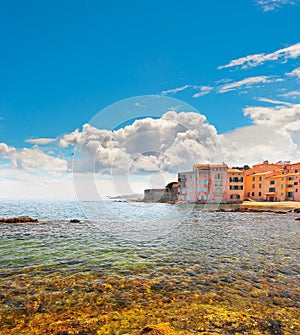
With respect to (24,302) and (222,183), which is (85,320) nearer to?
(24,302)

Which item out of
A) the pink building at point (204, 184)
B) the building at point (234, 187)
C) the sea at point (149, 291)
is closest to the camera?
the sea at point (149, 291)

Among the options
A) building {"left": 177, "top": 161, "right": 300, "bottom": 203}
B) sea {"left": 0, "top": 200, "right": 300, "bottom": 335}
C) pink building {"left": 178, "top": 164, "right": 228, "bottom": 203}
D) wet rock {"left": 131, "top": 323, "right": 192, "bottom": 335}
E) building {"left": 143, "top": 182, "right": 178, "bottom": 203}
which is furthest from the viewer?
building {"left": 143, "top": 182, "right": 178, "bottom": 203}

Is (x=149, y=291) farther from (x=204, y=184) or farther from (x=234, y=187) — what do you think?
(x=204, y=184)

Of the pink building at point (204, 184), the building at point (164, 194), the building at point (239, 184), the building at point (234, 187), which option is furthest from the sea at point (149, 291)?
the building at point (164, 194)

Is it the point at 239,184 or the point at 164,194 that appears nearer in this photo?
the point at 239,184

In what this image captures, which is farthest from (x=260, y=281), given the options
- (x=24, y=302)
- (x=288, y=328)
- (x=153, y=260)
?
(x=24, y=302)

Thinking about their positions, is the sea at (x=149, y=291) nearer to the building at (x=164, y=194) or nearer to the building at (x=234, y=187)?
the building at (x=234, y=187)

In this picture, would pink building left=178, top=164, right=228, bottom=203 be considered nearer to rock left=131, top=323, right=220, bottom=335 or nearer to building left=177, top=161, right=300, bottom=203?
building left=177, top=161, right=300, bottom=203

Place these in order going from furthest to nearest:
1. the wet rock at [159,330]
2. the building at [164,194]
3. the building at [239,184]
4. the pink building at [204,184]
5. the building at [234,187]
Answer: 1. the building at [164,194]
2. the pink building at [204,184]
3. the building at [234,187]
4. the building at [239,184]
5. the wet rock at [159,330]

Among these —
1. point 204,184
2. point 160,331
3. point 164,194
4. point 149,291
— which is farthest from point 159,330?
point 164,194

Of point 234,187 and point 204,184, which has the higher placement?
point 204,184

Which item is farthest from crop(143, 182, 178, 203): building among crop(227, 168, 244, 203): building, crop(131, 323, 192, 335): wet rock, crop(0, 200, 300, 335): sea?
crop(131, 323, 192, 335): wet rock

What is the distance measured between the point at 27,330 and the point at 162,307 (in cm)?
423

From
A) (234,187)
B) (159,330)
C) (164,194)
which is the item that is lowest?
(164,194)
